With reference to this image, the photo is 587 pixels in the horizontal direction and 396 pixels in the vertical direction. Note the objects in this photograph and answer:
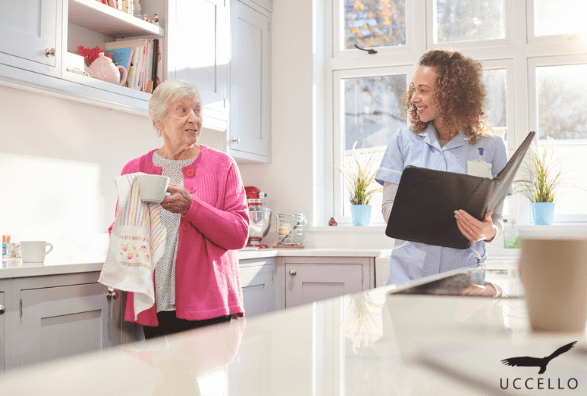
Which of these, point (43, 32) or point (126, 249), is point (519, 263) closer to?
point (126, 249)

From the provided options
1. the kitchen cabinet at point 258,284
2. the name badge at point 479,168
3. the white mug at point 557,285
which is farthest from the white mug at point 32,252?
the white mug at point 557,285

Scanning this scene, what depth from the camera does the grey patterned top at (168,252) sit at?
1.89m

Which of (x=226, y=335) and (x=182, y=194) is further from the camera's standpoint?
(x=182, y=194)

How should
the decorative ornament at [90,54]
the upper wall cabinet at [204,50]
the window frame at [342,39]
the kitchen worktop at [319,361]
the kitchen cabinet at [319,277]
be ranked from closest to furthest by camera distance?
the kitchen worktop at [319,361] < the decorative ornament at [90,54] < the upper wall cabinet at [204,50] < the kitchen cabinet at [319,277] < the window frame at [342,39]

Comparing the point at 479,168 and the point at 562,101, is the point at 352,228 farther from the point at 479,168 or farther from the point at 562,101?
the point at 479,168

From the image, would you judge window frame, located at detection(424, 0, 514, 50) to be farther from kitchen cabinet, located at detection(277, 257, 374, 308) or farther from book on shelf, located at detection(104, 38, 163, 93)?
book on shelf, located at detection(104, 38, 163, 93)

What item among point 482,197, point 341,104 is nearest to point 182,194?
point 482,197

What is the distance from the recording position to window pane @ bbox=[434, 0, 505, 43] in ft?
13.3

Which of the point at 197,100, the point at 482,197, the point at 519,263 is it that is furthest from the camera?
the point at 197,100

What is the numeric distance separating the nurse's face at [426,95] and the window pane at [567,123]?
225 centimetres

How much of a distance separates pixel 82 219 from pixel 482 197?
6.39 ft

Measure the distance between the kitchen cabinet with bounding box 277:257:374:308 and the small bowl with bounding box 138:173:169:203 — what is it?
170 cm

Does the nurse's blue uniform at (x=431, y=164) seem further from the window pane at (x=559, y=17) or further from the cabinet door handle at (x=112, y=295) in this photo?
the window pane at (x=559, y=17)

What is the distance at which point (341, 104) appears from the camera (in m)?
4.34
